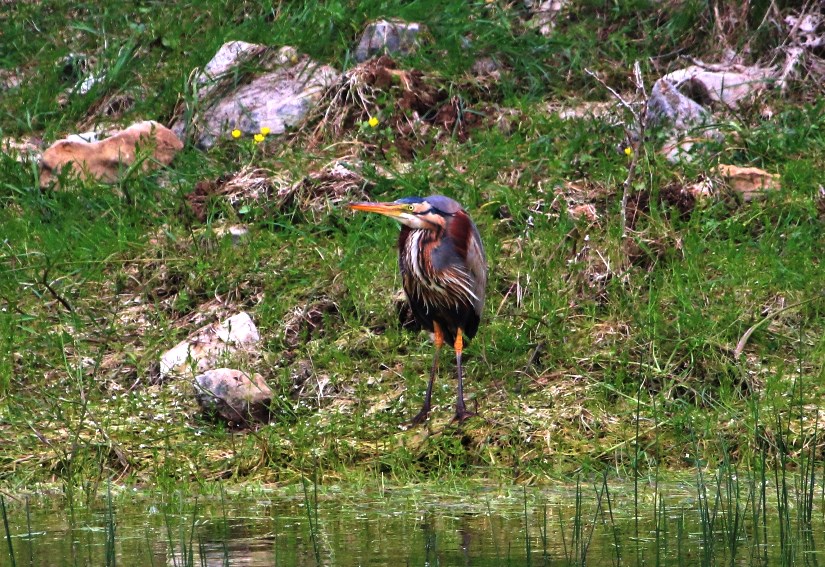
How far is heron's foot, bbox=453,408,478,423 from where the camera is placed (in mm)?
5910

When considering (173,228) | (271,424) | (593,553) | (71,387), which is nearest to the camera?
(593,553)

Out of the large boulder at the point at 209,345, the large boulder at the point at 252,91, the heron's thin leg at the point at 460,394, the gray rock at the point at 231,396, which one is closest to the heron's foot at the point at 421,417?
the heron's thin leg at the point at 460,394

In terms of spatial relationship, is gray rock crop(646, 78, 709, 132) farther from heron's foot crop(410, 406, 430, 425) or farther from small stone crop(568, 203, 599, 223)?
heron's foot crop(410, 406, 430, 425)

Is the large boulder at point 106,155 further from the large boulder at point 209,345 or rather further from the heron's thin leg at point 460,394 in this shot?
the heron's thin leg at point 460,394

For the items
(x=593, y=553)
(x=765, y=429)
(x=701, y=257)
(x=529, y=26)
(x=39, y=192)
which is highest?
(x=529, y=26)

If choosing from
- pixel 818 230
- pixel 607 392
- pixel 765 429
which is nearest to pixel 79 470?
pixel 607 392

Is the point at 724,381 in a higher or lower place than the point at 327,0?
lower

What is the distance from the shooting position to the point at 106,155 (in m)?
8.28

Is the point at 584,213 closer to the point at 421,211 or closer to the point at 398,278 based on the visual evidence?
the point at 398,278

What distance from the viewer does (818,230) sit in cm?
738

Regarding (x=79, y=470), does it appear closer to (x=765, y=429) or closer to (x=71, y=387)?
(x=71, y=387)

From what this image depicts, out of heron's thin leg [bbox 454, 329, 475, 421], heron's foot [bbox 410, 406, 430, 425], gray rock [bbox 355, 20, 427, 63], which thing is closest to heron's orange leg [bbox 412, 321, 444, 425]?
heron's foot [bbox 410, 406, 430, 425]

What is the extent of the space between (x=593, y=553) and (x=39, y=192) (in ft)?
17.6

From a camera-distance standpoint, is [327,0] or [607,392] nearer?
[607,392]
